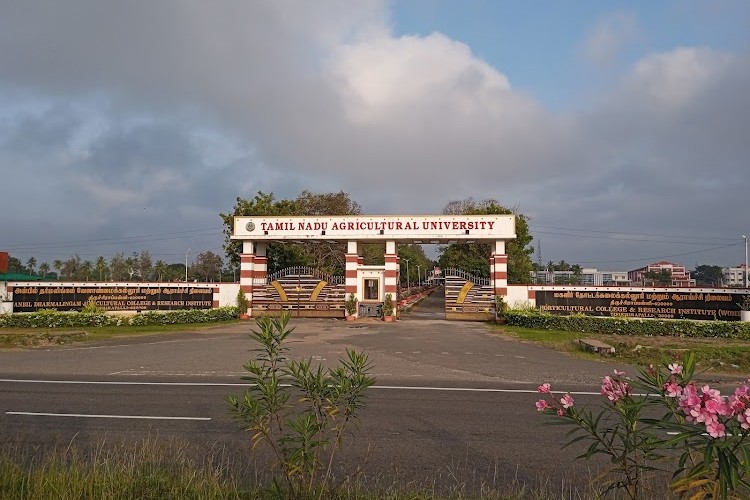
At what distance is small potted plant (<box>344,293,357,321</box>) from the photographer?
29.2 meters

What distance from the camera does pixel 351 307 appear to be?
29.2 meters

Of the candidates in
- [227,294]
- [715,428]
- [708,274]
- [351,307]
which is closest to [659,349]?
[715,428]

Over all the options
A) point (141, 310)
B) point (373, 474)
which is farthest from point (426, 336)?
point (141, 310)

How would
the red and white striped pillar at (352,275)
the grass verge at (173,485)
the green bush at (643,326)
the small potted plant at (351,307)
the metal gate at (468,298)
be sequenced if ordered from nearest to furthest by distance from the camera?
the grass verge at (173,485) < the green bush at (643,326) < the metal gate at (468,298) < the small potted plant at (351,307) < the red and white striped pillar at (352,275)

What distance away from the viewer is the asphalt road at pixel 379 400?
625 cm

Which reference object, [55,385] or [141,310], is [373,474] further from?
[141,310]

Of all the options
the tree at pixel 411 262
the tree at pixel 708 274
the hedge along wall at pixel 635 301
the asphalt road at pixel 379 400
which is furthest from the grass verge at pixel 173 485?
the tree at pixel 708 274

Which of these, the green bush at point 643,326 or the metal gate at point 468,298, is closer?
the green bush at point 643,326

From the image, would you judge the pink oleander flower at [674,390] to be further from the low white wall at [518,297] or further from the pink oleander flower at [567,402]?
the low white wall at [518,297]

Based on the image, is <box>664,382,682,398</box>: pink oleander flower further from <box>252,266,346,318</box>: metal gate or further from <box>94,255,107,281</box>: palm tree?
<box>94,255,107,281</box>: palm tree

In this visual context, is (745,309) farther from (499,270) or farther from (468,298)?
(468,298)

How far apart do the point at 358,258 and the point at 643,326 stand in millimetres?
15942

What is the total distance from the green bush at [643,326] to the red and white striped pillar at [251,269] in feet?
53.4

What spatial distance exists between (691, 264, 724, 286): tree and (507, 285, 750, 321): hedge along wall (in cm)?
14966
